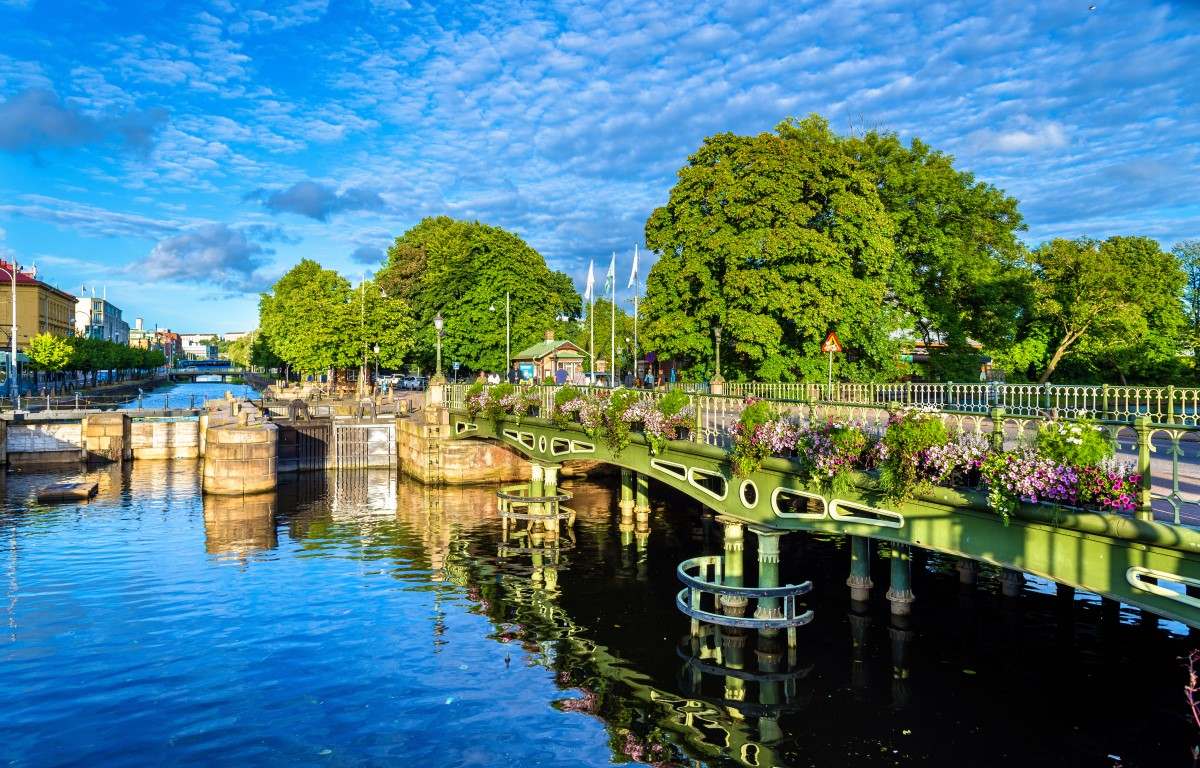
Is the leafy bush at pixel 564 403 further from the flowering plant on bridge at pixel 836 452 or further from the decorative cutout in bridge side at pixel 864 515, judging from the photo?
the decorative cutout in bridge side at pixel 864 515

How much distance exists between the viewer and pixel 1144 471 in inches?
349

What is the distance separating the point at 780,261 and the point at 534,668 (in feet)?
74.9

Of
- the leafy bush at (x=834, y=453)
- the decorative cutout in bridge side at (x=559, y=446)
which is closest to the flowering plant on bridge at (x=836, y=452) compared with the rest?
the leafy bush at (x=834, y=453)

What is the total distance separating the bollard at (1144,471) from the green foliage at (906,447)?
262 centimetres

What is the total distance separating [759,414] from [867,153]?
27.7m

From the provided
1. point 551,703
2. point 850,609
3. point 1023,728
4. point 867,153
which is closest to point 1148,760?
point 1023,728

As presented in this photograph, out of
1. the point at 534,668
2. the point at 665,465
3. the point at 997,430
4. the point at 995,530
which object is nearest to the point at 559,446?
the point at 665,465

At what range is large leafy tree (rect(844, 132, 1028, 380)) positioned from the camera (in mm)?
36750

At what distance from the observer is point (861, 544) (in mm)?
18969

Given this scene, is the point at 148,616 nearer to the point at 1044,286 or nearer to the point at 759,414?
the point at 759,414

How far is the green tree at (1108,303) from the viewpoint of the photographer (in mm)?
40094

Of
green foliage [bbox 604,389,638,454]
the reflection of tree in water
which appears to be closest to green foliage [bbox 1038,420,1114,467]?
the reflection of tree in water

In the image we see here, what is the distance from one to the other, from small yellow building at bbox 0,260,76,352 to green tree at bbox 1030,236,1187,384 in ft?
368

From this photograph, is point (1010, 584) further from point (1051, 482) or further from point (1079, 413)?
point (1051, 482)
